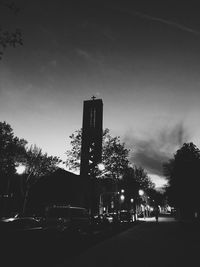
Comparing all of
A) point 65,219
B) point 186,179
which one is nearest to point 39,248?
point 65,219

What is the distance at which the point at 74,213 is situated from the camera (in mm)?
17125

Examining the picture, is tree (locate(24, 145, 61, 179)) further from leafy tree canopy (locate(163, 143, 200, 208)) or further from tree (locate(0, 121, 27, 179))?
leafy tree canopy (locate(163, 143, 200, 208))

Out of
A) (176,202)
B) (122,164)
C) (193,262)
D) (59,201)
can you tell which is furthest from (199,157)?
(193,262)

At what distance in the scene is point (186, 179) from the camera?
49844 mm

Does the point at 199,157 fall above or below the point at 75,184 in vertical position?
above

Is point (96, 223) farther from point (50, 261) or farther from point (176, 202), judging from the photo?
point (176, 202)

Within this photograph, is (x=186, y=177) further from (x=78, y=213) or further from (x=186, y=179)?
(x=78, y=213)

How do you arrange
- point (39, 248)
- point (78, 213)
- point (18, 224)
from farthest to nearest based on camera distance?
point (78, 213)
point (18, 224)
point (39, 248)

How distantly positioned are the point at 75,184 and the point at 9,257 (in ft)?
142

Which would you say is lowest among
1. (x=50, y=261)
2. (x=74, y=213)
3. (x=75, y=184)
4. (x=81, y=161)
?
(x=50, y=261)

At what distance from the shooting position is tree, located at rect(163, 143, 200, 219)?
4812cm

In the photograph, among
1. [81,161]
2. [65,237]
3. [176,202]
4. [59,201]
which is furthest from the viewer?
[176,202]

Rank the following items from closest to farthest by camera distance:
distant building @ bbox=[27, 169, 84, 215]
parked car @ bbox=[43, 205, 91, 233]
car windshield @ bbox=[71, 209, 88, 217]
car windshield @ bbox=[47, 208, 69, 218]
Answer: parked car @ bbox=[43, 205, 91, 233], car windshield @ bbox=[47, 208, 69, 218], car windshield @ bbox=[71, 209, 88, 217], distant building @ bbox=[27, 169, 84, 215]

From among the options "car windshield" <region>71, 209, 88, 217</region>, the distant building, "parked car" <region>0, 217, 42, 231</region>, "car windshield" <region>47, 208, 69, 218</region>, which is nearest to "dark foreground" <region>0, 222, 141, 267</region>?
"car windshield" <region>47, 208, 69, 218</region>
